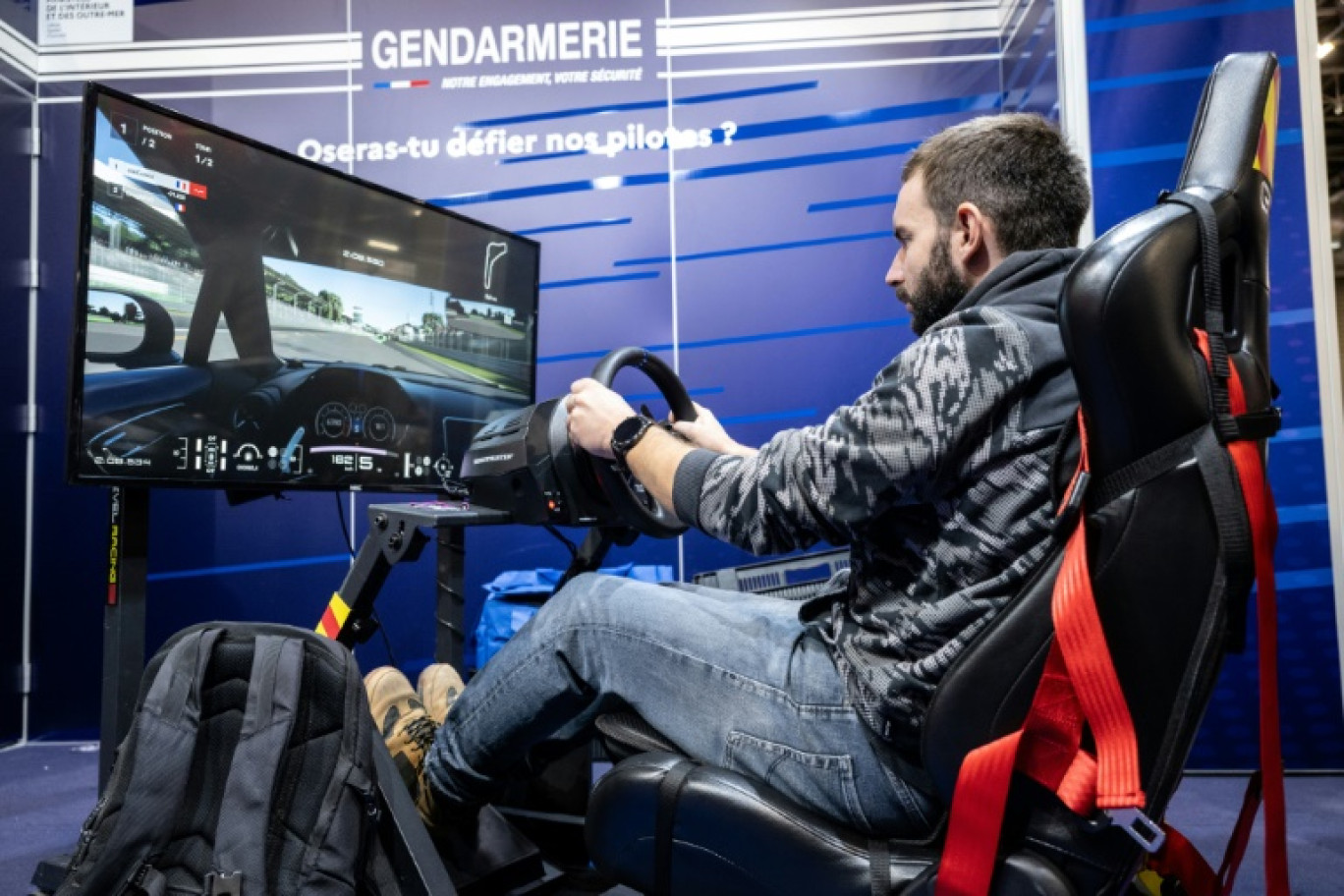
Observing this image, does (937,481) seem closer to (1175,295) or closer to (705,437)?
(1175,295)

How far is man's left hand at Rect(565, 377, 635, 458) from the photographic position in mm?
1356

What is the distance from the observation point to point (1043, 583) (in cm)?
92

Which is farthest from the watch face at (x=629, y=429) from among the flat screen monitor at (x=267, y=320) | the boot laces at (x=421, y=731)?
the flat screen monitor at (x=267, y=320)

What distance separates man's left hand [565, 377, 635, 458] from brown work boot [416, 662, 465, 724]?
0.72 metres

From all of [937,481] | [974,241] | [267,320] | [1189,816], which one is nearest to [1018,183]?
[974,241]

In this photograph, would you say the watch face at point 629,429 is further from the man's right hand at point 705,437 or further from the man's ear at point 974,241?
the man's ear at point 974,241

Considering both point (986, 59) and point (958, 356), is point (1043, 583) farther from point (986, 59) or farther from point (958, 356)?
point (986, 59)

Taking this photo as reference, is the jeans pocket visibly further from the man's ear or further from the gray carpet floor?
the gray carpet floor

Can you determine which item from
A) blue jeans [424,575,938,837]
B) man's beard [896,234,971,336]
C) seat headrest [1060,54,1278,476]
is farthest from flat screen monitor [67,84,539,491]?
seat headrest [1060,54,1278,476]

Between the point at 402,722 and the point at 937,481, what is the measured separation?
1112 mm

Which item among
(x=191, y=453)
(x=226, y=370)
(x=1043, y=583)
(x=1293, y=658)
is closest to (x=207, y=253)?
(x=226, y=370)

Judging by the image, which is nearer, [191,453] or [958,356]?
[958,356]

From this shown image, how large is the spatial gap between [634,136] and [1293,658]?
9.69 feet

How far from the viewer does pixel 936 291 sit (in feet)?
4.50
